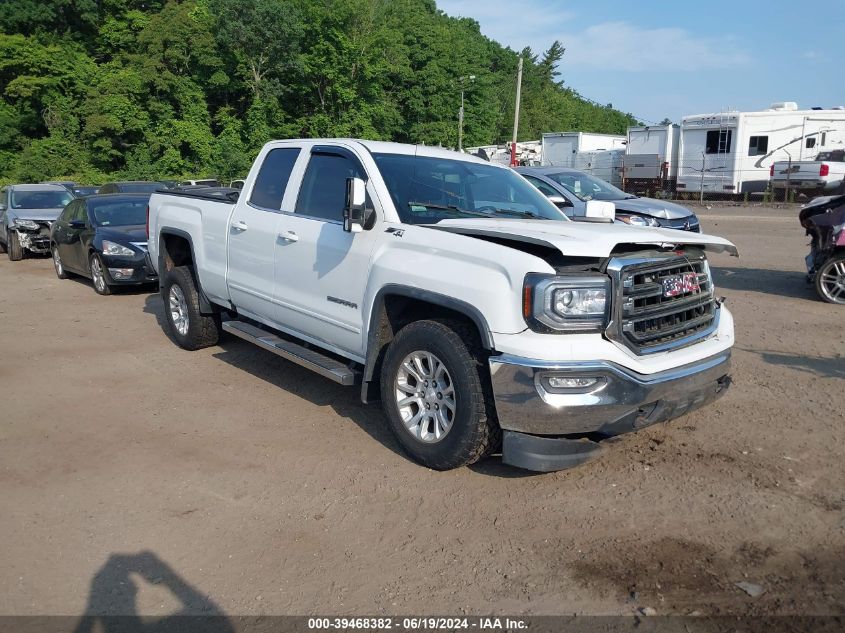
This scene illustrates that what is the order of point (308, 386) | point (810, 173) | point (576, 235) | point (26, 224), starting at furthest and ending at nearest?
point (810, 173) → point (26, 224) → point (308, 386) → point (576, 235)

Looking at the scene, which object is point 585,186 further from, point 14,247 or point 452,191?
point 14,247

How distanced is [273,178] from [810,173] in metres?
24.4

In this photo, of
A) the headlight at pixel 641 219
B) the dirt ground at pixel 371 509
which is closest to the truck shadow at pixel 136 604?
the dirt ground at pixel 371 509

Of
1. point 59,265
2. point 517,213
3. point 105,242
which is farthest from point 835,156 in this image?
point 59,265

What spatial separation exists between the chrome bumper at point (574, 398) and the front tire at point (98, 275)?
916 cm

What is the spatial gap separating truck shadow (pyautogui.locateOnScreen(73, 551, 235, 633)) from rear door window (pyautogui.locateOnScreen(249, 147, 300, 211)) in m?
3.24

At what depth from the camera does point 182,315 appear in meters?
7.63

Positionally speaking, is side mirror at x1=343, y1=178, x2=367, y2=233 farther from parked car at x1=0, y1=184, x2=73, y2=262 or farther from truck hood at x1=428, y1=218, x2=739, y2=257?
parked car at x1=0, y1=184, x2=73, y2=262

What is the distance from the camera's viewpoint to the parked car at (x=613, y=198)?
11.9 m

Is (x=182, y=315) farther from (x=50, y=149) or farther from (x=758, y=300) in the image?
(x=50, y=149)

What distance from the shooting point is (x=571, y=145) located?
37250mm

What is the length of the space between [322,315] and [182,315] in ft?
9.63

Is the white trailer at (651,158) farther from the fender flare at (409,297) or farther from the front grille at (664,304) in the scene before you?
the fender flare at (409,297)

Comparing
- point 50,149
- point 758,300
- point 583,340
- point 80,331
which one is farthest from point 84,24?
point 583,340
